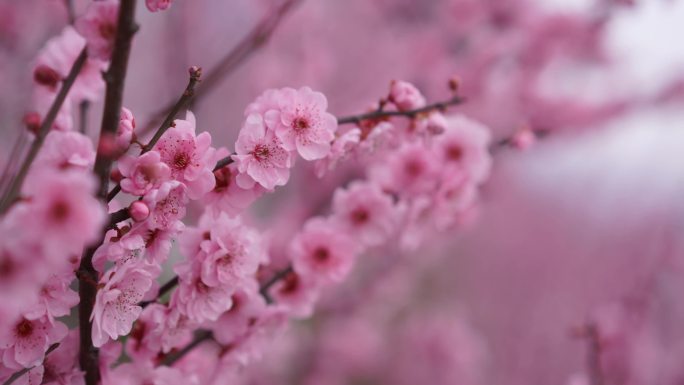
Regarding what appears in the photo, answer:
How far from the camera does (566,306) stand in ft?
10.6

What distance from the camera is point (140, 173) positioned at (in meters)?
0.48

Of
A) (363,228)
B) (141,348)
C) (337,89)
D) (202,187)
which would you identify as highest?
(337,89)

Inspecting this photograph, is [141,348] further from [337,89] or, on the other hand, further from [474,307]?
[474,307]

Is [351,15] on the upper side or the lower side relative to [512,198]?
lower

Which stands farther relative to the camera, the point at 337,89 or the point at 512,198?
the point at 512,198

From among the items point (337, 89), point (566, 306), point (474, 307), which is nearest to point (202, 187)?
point (337, 89)

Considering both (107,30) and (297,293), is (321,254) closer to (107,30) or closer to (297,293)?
(297,293)

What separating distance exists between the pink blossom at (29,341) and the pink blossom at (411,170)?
52cm

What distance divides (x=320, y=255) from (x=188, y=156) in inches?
12.9

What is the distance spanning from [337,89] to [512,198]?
245 cm

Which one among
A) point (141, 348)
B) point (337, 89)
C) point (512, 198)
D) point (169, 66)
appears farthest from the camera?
point (512, 198)

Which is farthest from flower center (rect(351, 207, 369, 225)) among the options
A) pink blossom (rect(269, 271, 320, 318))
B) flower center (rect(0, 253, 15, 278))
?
flower center (rect(0, 253, 15, 278))

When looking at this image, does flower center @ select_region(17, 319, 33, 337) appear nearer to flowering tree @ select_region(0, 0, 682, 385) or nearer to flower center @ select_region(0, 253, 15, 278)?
flowering tree @ select_region(0, 0, 682, 385)

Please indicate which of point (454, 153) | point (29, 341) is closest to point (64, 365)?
point (29, 341)
